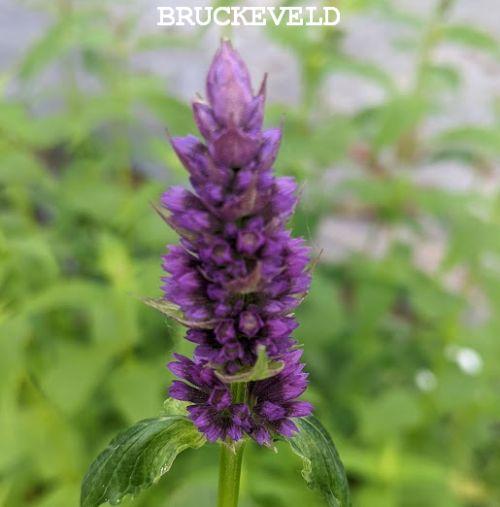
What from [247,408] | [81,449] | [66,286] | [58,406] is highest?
[247,408]

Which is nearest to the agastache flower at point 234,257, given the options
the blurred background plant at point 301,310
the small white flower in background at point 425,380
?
the blurred background plant at point 301,310

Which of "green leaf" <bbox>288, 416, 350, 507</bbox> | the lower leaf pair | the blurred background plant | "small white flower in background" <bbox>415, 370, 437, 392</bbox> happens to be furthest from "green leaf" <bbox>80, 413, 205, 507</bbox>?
"small white flower in background" <bbox>415, 370, 437, 392</bbox>

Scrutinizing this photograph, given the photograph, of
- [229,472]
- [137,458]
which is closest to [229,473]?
[229,472]

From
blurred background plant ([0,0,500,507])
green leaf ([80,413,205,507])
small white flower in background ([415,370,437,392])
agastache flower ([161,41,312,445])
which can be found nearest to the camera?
agastache flower ([161,41,312,445])

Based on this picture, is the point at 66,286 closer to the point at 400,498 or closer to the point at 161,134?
the point at 400,498

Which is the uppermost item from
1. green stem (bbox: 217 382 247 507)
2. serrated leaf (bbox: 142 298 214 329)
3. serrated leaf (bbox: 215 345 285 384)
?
serrated leaf (bbox: 142 298 214 329)

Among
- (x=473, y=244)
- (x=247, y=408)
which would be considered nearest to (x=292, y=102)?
(x=473, y=244)

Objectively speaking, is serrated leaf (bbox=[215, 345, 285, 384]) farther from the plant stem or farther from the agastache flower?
the plant stem
